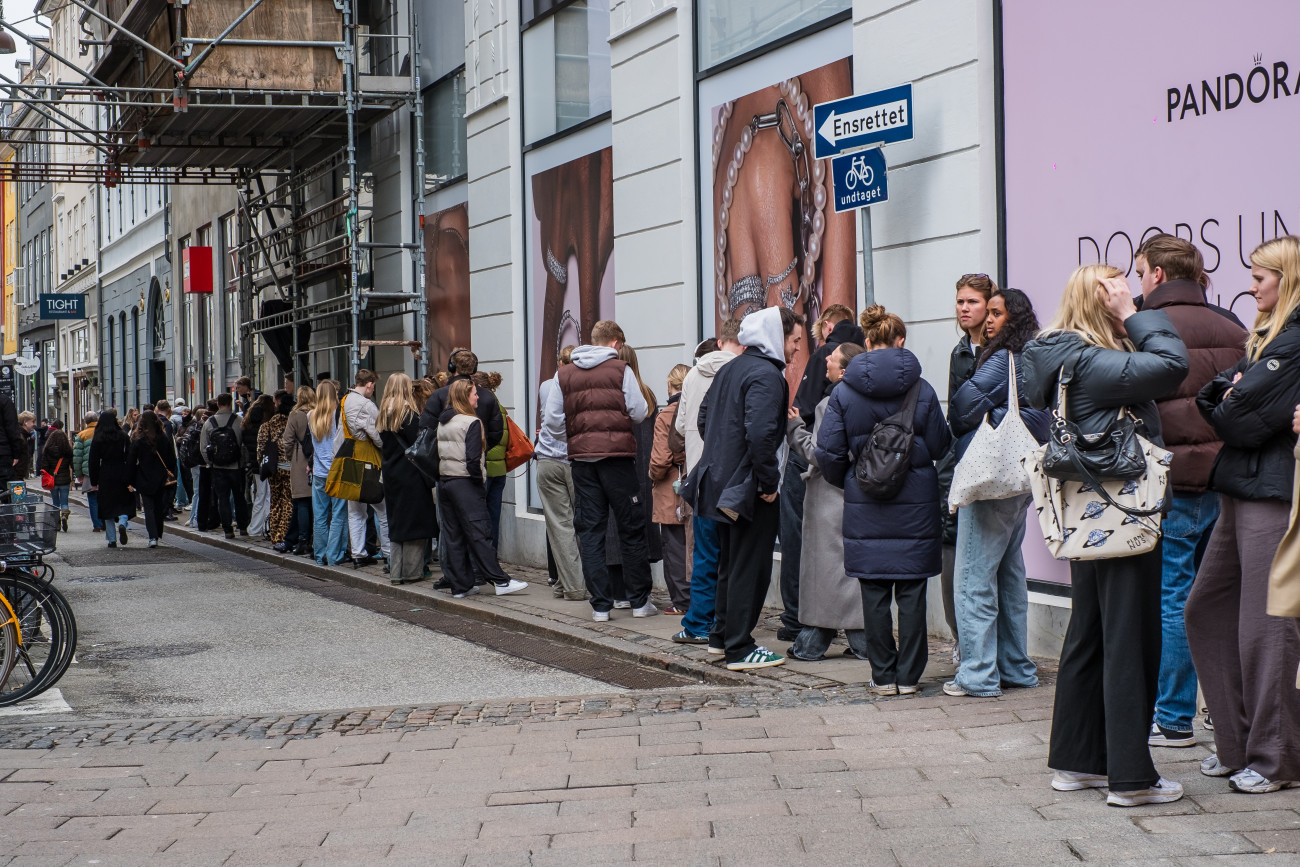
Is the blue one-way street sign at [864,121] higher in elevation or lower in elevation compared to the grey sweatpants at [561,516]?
higher

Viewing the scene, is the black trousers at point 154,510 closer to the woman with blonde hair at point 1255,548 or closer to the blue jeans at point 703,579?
the blue jeans at point 703,579

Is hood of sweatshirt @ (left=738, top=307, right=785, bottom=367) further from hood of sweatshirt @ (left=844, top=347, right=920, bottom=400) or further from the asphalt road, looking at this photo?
the asphalt road

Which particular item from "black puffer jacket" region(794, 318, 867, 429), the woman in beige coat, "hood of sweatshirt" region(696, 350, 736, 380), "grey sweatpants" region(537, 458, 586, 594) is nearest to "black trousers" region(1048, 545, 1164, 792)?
"black puffer jacket" region(794, 318, 867, 429)

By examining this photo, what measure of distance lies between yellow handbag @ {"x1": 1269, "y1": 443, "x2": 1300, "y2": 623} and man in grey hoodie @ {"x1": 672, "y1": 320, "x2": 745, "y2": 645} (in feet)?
13.5

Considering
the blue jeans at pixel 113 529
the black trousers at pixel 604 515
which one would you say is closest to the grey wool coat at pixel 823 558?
the black trousers at pixel 604 515

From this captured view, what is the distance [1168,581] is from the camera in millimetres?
5547

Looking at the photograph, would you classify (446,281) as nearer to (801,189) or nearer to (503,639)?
(801,189)

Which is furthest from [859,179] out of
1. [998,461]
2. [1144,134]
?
[998,461]

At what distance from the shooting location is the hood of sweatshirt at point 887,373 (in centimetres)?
674

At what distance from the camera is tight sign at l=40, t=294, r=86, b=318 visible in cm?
4062

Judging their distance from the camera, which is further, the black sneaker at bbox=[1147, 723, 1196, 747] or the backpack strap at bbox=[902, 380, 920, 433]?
the backpack strap at bbox=[902, 380, 920, 433]

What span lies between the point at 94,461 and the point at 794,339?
1258 centimetres

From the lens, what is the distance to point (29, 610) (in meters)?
7.52

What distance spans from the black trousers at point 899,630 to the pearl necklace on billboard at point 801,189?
3.48m
